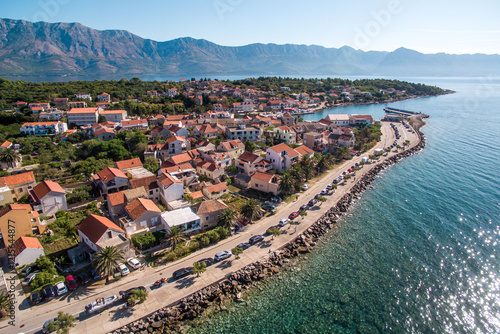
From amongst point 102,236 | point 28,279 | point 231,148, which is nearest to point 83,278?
point 102,236

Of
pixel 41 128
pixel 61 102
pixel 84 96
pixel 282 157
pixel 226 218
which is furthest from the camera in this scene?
pixel 84 96

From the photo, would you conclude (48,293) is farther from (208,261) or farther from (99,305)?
(208,261)

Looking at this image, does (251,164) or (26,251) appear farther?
(251,164)

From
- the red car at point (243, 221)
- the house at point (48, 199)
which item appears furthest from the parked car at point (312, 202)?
the house at point (48, 199)

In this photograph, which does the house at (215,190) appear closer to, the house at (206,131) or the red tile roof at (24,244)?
the red tile roof at (24,244)

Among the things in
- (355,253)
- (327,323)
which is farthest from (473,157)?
(327,323)
